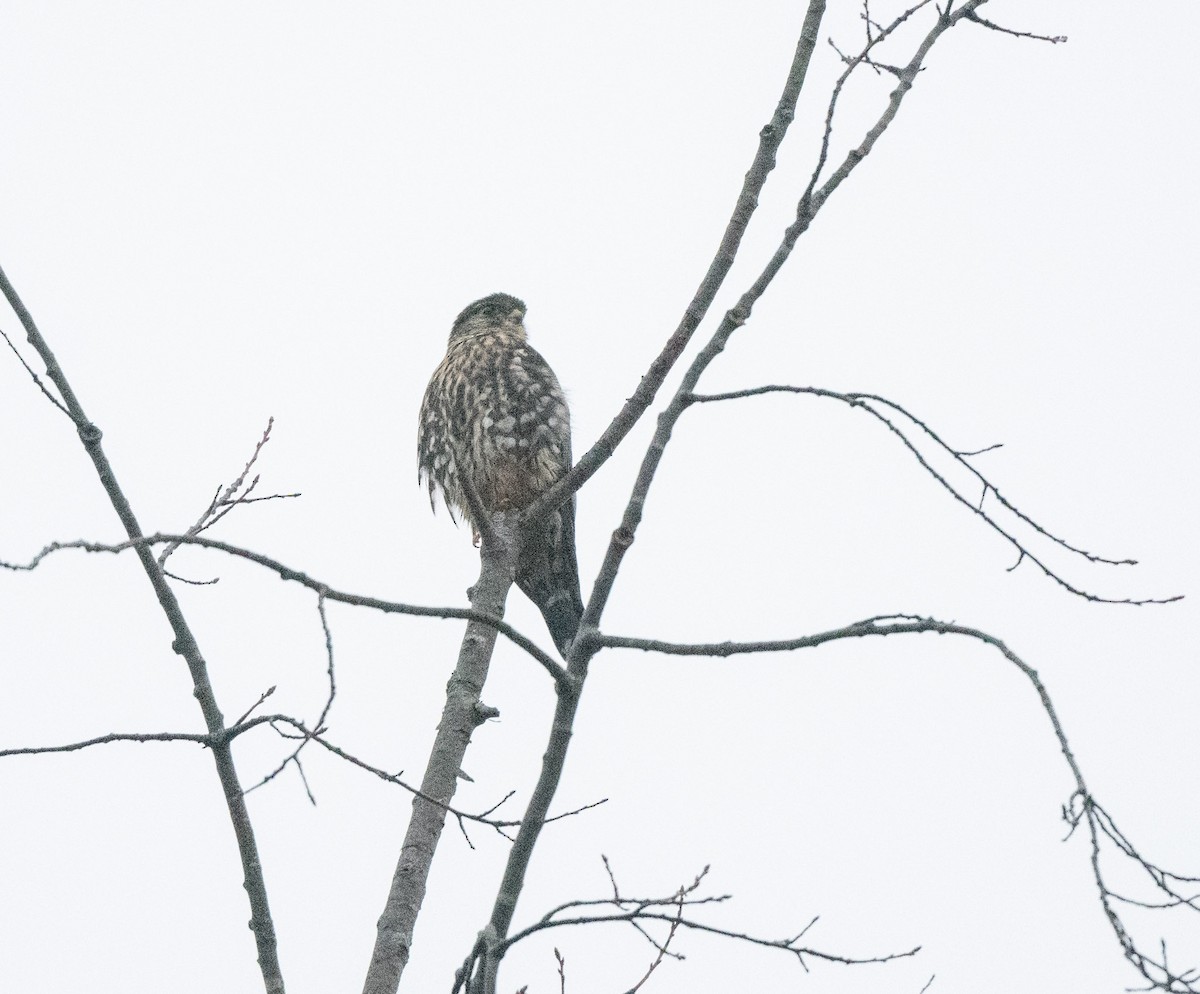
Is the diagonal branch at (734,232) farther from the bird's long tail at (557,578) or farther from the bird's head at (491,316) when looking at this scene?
the bird's head at (491,316)

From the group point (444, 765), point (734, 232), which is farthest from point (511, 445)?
point (734, 232)

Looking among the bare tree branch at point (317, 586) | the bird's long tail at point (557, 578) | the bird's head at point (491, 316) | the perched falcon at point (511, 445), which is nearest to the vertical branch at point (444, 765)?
the bare tree branch at point (317, 586)

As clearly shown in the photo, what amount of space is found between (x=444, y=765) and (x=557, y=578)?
8.92 ft

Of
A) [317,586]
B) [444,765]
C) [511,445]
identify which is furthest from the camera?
[511,445]

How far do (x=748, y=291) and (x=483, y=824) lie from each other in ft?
4.04

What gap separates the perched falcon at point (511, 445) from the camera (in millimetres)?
5891

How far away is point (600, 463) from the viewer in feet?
Result: 11.1

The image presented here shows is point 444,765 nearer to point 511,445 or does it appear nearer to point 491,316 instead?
point 511,445

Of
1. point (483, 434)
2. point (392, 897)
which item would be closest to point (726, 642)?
point (392, 897)

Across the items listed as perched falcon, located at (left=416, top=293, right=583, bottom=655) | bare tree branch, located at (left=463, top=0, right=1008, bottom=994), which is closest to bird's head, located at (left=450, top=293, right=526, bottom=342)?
perched falcon, located at (left=416, top=293, right=583, bottom=655)

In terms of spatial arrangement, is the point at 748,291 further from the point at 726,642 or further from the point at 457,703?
the point at 457,703

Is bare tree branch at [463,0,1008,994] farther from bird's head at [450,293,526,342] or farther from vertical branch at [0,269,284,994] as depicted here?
bird's head at [450,293,526,342]

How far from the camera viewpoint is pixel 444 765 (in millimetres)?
3443

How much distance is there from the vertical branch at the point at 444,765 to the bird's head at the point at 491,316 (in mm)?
2870
